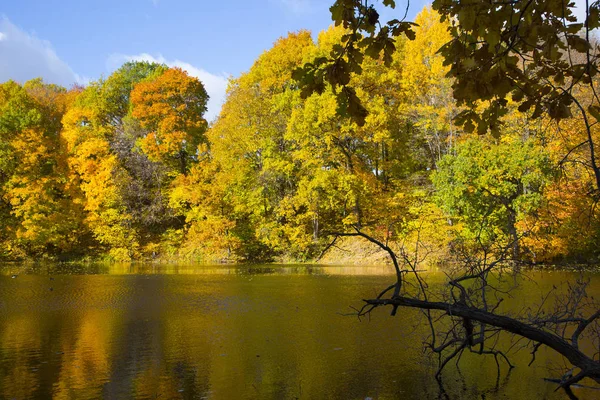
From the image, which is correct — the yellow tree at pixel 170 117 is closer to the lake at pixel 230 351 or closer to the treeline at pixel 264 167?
the treeline at pixel 264 167

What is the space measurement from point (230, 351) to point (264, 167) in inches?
806

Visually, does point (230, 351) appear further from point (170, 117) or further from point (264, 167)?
point (170, 117)

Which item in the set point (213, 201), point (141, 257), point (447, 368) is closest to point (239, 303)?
point (447, 368)

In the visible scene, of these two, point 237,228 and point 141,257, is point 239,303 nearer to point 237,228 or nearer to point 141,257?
point 237,228

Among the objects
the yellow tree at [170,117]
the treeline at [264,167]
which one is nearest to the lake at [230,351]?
the treeline at [264,167]

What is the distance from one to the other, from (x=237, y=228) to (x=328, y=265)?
716cm

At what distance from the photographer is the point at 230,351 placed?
8164 mm

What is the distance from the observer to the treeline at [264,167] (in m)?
Result: 23.8

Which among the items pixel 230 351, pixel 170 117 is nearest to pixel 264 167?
pixel 170 117

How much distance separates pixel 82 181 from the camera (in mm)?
33281

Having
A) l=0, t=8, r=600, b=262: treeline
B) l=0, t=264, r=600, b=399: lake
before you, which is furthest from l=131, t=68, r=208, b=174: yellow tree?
l=0, t=264, r=600, b=399: lake

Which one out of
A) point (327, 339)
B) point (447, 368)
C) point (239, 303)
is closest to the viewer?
point (447, 368)

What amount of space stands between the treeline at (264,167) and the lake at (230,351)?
8980 millimetres

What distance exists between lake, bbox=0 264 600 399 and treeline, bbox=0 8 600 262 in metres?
8.98
